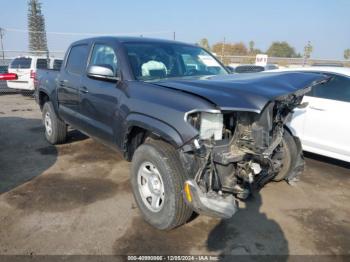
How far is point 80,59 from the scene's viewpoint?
15.4ft

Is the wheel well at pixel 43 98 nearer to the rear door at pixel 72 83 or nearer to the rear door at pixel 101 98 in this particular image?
the rear door at pixel 72 83

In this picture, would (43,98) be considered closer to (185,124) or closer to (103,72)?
(103,72)

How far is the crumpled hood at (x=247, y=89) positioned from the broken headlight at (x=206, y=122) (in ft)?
0.58

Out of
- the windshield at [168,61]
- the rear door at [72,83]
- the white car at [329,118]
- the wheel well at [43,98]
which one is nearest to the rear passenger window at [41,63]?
the wheel well at [43,98]

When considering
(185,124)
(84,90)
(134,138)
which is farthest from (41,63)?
(185,124)

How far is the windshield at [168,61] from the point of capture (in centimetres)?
364

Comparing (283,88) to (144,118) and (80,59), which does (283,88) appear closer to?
(144,118)

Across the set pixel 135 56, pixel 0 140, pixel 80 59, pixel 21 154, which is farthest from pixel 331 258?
pixel 0 140

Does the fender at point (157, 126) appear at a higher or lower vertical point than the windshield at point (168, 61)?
lower

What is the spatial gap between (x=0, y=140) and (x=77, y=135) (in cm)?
151

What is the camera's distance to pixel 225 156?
2.66 meters

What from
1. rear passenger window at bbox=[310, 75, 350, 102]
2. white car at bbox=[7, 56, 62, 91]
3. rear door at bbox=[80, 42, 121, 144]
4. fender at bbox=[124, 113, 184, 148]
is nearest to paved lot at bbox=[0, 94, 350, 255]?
rear door at bbox=[80, 42, 121, 144]

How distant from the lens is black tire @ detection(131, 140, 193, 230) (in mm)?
2824

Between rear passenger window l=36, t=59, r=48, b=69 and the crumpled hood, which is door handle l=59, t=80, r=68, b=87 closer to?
the crumpled hood
